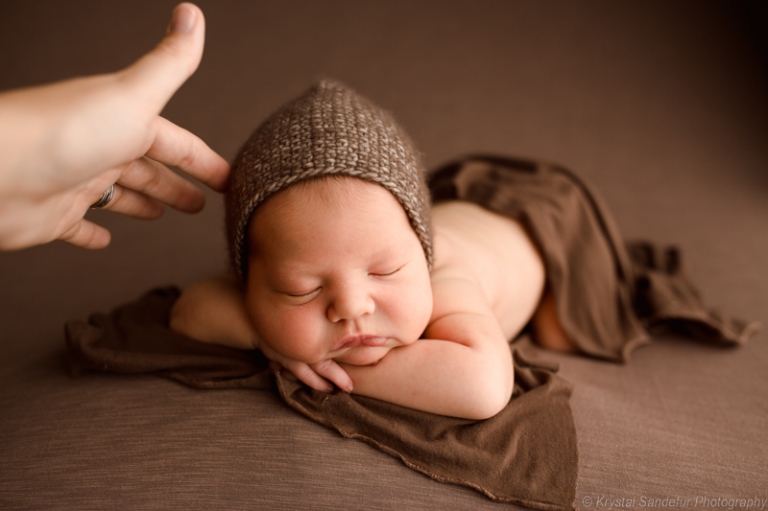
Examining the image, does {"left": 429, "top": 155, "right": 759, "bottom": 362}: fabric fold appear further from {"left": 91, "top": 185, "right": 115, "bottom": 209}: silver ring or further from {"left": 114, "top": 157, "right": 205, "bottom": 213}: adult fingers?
{"left": 91, "top": 185, "right": 115, "bottom": 209}: silver ring

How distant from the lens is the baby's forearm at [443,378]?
3.28ft

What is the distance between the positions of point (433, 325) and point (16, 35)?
2.07 meters

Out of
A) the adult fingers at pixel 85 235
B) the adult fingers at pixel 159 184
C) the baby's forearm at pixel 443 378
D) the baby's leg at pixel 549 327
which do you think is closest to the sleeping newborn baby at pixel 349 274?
the baby's forearm at pixel 443 378

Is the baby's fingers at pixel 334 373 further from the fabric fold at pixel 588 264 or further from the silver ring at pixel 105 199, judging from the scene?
the fabric fold at pixel 588 264

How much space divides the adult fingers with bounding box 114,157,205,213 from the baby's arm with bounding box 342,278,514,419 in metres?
0.48

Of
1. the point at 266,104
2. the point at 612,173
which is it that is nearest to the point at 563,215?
the point at 612,173

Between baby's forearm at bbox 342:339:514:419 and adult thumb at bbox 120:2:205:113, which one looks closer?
adult thumb at bbox 120:2:205:113

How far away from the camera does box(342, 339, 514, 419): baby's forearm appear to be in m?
1.00

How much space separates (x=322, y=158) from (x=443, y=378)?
42 cm

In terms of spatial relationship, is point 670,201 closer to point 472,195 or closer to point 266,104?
point 472,195

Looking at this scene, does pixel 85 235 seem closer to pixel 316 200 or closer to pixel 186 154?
pixel 186 154

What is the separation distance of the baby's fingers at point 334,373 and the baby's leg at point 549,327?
714 mm

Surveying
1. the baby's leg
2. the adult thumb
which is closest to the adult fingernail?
the adult thumb

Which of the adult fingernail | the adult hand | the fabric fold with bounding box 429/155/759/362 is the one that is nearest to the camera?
the adult hand
